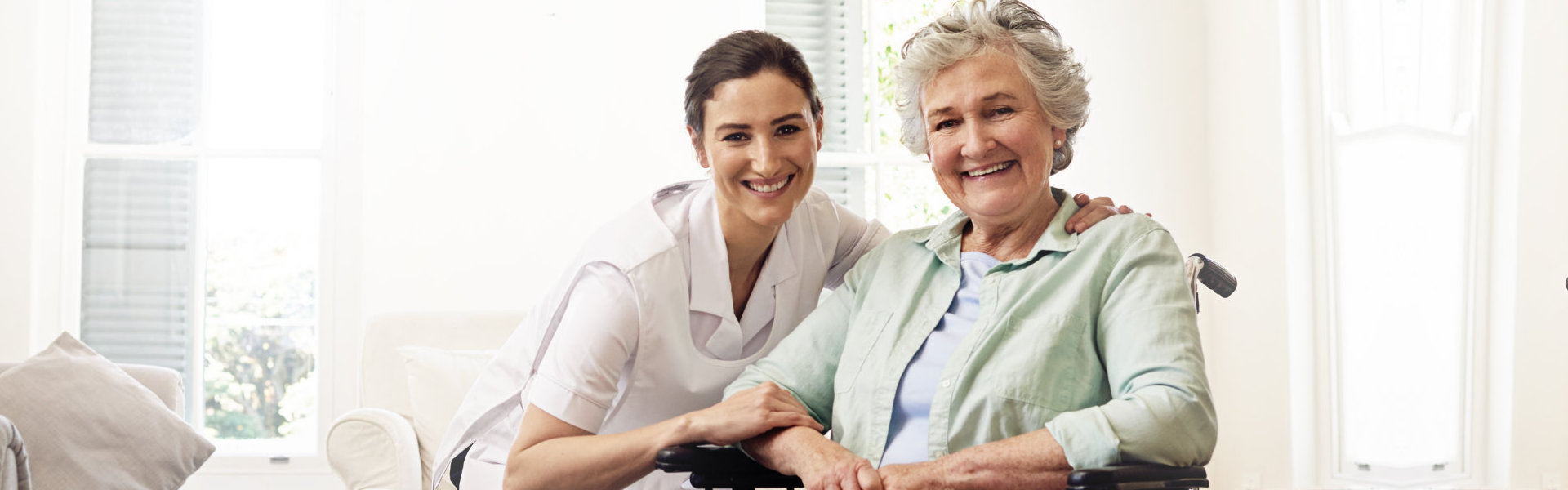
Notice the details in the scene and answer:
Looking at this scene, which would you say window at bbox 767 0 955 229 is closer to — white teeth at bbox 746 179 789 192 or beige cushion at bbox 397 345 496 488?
beige cushion at bbox 397 345 496 488

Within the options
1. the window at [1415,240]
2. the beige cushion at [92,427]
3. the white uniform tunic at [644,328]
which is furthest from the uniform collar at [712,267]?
the window at [1415,240]

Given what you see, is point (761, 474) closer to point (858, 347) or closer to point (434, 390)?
point (858, 347)

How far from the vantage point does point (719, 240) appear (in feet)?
6.13

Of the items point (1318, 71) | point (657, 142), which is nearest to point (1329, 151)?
point (1318, 71)

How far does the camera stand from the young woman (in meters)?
1.66

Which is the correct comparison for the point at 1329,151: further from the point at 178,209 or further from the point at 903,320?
the point at 178,209

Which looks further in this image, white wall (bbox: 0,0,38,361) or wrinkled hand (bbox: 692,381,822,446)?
white wall (bbox: 0,0,38,361)

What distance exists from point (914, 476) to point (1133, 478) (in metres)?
0.29

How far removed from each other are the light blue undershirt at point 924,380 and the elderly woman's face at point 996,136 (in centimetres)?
11

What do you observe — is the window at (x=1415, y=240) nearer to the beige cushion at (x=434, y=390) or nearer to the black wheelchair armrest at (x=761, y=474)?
the black wheelchair armrest at (x=761, y=474)

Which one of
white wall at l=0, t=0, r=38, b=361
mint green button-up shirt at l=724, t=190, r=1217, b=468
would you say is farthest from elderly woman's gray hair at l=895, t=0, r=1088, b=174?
white wall at l=0, t=0, r=38, b=361

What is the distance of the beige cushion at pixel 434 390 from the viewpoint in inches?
108

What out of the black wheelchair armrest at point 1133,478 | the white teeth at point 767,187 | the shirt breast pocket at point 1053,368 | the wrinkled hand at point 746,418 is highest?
the white teeth at point 767,187

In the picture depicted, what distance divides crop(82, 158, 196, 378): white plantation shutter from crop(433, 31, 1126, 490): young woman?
2.44m
